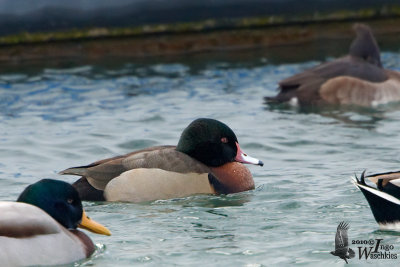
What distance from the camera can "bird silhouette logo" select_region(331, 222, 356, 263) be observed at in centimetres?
662

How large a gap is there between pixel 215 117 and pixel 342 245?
5.66m

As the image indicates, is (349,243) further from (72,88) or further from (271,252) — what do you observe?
(72,88)

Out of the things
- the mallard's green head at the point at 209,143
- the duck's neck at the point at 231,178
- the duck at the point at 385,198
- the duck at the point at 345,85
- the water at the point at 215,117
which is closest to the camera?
the duck at the point at 385,198

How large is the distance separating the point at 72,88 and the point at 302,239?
7.38m

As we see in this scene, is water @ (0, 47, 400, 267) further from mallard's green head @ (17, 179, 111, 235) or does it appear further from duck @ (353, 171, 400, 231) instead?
mallard's green head @ (17, 179, 111, 235)

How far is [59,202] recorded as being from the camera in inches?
267

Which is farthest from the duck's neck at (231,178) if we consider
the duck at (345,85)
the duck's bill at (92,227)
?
the duck at (345,85)

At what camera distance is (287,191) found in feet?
28.5

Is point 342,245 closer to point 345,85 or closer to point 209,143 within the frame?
point 209,143

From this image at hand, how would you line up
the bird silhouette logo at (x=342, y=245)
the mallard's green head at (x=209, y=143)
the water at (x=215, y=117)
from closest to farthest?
the bird silhouette logo at (x=342, y=245) → the water at (x=215, y=117) → the mallard's green head at (x=209, y=143)

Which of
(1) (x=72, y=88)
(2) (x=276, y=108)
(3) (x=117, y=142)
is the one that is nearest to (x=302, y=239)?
(3) (x=117, y=142)

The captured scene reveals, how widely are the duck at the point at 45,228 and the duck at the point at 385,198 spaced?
1.70 m

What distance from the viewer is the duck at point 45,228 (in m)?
6.21

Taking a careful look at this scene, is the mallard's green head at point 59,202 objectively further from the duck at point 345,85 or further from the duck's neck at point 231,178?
the duck at point 345,85
